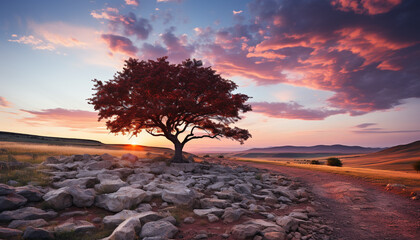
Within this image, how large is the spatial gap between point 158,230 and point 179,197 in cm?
320

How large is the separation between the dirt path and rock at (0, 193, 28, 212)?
12006 millimetres

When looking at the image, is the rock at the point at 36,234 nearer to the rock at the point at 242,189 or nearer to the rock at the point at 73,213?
the rock at the point at 73,213

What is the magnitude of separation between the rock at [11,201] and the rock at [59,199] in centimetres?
77

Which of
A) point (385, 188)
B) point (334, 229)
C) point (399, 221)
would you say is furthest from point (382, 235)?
point (385, 188)

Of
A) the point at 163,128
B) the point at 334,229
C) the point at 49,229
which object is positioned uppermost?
the point at 163,128

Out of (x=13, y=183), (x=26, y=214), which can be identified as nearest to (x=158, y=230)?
(x=26, y=214)

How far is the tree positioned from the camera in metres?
19.8

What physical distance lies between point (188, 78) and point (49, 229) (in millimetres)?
16746

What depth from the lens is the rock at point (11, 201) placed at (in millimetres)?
7500

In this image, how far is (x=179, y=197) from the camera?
9.90m

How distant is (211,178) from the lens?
15758 mm

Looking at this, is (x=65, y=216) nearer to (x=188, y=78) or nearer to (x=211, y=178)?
(x=211, y=178)

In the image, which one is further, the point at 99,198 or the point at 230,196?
the point at 230,196

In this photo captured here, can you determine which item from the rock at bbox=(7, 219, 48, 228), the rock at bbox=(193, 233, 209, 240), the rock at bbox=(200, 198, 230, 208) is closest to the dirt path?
the rock at bbox=(200, 198, 230, 208)
